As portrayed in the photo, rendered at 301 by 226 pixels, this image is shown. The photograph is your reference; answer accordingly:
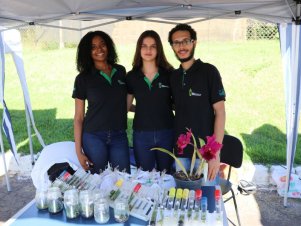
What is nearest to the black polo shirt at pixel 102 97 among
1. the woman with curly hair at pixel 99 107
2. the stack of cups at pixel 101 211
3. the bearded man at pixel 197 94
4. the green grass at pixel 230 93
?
the woman with curly hair at pixel 99 107

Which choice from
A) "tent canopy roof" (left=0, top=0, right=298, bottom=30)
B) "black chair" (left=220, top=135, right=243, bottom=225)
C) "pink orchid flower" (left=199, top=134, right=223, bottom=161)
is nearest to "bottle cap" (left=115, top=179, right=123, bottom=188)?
"pink orchid flower" (left=199, top=134, right=223, bottom=161)

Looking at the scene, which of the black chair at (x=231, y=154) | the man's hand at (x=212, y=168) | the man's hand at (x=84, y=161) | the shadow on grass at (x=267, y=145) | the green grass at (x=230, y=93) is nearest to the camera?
the man's hand at (x=212, y=168)

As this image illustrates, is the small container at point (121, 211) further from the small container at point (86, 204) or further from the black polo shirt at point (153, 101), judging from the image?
the black polo shirt at point (153, 101)

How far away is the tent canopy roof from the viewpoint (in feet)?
7.91

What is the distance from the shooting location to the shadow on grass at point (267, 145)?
4.05 meters

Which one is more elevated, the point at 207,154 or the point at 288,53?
the point at 288,53

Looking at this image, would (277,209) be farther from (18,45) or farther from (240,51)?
(240,51)

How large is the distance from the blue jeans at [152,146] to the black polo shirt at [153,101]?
0.04 m

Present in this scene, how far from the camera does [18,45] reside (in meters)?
3.44

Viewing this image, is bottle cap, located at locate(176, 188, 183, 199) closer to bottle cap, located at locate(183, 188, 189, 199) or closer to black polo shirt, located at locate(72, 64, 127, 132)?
bottle cap, located at locate(183, 188, 189, 199)

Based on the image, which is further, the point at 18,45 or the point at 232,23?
the point at 232,23

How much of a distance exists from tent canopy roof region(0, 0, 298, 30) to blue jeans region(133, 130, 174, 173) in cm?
95

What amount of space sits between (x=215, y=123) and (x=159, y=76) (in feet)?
1.58

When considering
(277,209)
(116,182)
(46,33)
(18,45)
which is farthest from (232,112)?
(46,33)
